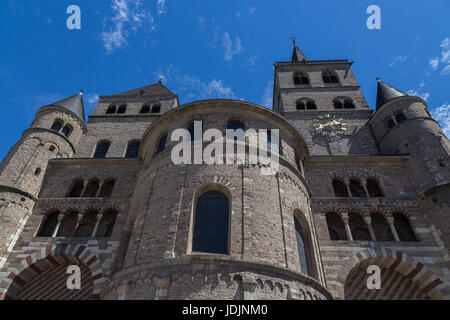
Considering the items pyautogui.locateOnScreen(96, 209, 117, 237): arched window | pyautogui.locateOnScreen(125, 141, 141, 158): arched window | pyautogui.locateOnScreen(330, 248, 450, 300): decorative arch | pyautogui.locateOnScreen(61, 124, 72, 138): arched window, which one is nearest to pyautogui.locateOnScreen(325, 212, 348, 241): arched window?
pyautogui.locateOnScreen(330, 248, 450, 300): decorative arch

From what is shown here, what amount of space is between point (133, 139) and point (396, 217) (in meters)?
19.7

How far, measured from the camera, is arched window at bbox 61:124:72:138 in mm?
22505

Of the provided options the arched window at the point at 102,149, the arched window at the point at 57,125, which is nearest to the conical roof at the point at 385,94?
the arched window at the point at 102,149

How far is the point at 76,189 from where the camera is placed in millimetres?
18812

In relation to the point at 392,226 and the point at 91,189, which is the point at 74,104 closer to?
the point at 91,189

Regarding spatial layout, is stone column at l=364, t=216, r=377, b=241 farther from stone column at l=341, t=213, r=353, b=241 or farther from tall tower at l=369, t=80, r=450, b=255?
A: tall tower at l=369, t=80, r=450, b=255

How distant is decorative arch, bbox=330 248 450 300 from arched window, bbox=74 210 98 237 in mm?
12515

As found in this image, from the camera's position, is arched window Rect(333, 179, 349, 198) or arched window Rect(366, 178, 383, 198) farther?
arched window Rect(333, 179, 349, 198)

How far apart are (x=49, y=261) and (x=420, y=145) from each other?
2149 centimetres

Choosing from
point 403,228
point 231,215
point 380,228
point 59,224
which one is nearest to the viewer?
point 231,215
